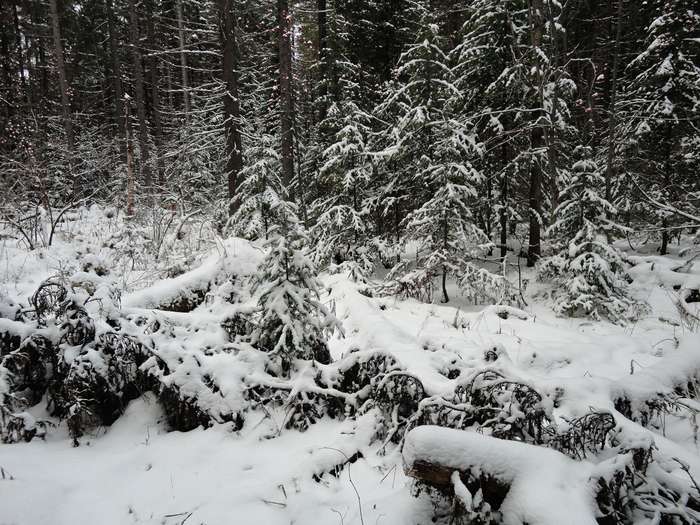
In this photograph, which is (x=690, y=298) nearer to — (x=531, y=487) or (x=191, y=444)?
(x=531, y=487)

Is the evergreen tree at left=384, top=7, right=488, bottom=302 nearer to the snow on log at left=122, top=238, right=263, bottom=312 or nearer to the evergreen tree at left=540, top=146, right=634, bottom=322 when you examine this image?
the evergreen tree at left=540, top=146, right=634, bottom=322

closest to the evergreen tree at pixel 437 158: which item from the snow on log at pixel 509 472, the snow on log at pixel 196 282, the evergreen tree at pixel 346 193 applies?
the evergreen tree at pixel 346 193

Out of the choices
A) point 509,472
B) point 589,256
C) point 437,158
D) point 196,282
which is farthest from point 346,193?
point 509,472

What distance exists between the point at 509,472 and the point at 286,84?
12.7m

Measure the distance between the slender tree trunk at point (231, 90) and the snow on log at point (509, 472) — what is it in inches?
373

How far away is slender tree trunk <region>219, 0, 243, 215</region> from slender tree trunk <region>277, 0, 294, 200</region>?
159 cm

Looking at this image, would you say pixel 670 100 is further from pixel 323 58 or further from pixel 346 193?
pixel 323 58

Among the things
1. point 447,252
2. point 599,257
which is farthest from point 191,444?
point 599,257

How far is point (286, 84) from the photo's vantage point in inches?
484

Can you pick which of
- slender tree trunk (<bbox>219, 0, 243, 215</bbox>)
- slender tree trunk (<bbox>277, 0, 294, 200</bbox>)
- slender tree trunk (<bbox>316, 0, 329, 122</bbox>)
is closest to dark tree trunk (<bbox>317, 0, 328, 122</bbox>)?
slender tree trunk (<bbox>316, 0, 329, 122</bbox>)

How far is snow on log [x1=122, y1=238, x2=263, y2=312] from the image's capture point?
207 inches

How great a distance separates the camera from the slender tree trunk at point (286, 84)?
11945 mm

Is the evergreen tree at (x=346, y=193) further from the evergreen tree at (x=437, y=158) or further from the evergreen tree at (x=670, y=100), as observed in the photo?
the evergreen tree at (x=670, y=100)

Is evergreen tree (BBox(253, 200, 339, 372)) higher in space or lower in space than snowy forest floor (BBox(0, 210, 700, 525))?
higher
